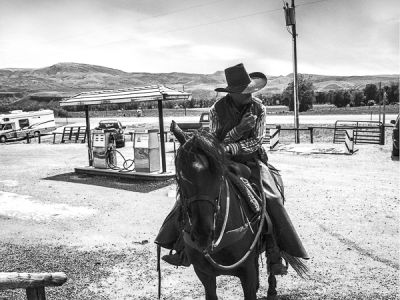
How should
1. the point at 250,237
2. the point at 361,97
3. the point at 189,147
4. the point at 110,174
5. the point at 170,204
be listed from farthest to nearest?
the point at 361,97
the point at 110,174
the point at 170,204
the point at 250,237
the point at 189,147

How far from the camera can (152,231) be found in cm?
897

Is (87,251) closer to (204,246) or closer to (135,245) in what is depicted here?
(135,245)

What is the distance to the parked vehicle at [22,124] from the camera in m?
34.4

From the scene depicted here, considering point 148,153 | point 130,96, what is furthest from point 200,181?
point 130,96

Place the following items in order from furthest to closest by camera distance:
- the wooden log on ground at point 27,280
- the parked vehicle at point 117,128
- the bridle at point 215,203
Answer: the parked vehicle at point 117,128 < the wooden log on ground at point 27,280 < the bridle at point 215,203

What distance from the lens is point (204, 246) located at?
127 inches

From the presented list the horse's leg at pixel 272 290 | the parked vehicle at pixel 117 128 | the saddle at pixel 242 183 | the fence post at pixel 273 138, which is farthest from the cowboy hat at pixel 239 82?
the parked vehicle at pixel 117 128

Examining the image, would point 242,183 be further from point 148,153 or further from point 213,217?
point 148,153

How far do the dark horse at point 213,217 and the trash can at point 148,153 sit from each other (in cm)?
1067

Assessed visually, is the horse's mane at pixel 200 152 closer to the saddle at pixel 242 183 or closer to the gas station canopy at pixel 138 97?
the saddle at pixel 242 183

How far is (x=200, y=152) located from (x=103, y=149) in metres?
13.5

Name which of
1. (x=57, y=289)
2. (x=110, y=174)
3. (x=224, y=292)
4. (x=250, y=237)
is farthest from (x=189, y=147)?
(x=110, y=174)

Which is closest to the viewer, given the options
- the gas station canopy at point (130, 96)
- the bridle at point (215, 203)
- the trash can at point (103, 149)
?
the bridle at point (215, 203)

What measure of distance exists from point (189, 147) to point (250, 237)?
1.42 m
